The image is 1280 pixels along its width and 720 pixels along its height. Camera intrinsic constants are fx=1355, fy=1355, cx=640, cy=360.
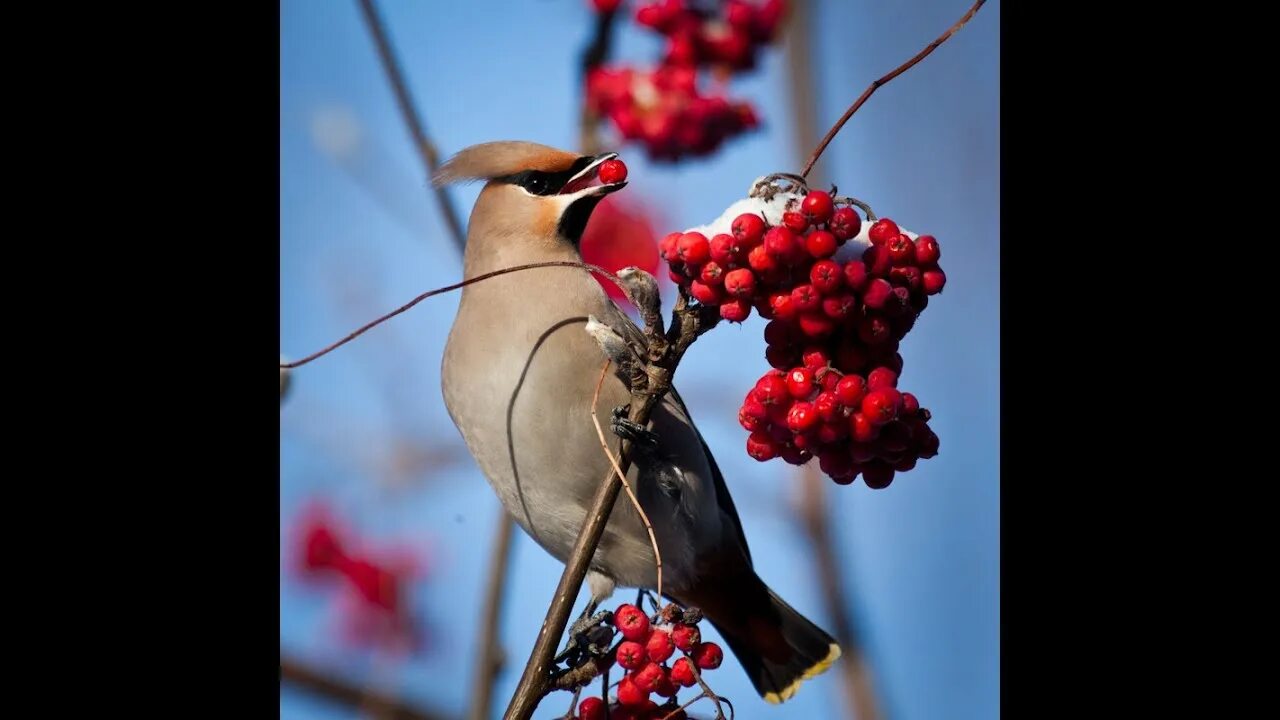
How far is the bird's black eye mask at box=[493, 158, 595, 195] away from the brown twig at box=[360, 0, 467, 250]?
0.39 feet

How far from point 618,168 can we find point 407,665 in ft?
3.39

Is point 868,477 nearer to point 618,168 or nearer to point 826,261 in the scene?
point 826,261

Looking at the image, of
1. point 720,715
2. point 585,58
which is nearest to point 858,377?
point 720,715

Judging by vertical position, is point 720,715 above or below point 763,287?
below

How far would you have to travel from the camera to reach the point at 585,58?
235 cm

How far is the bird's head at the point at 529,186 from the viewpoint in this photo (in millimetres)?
2209

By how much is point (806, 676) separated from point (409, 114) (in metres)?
1.26

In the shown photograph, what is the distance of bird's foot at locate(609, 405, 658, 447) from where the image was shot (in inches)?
62.2

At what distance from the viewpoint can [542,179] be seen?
7.52 ft

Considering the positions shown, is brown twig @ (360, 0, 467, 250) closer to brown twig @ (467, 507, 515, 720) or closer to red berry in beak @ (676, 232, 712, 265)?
brown twig @ (467, 507, 515, 720)

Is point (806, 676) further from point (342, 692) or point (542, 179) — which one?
point (542, 179)

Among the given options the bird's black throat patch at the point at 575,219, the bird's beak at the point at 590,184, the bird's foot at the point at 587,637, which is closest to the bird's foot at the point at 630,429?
the bird's foot at the point at 587,637

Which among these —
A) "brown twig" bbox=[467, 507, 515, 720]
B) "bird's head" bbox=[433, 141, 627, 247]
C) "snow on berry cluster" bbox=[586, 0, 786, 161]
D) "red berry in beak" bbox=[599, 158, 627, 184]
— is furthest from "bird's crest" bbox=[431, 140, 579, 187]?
"brown twig" bbox=[467, 507, 515, 720]
